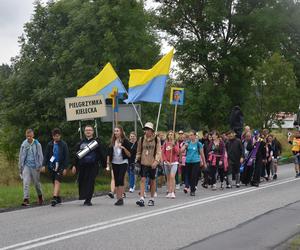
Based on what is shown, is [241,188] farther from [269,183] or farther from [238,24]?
[238,24]

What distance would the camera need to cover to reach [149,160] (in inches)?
540

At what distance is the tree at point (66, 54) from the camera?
103 feet

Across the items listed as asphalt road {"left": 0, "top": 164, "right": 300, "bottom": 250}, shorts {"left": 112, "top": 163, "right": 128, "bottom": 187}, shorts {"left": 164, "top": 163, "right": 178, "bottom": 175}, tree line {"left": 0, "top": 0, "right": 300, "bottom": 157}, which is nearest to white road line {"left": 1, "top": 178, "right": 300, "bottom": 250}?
asphalt road {"left": 0, "top": 164, "right": 300, "bottom": 250}

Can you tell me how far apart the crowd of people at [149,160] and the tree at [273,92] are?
1228 cm

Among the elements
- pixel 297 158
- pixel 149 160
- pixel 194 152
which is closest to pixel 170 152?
pixel 194 152

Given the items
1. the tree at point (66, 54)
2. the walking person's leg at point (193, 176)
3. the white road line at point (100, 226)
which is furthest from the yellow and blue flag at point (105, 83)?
the tree at point (66, 54)

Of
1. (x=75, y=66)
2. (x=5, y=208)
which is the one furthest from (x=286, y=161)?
(x=5, y=208)

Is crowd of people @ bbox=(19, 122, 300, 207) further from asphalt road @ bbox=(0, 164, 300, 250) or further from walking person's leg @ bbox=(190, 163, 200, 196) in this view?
asphalt road @ bbox=(0, 164, 300, 250)

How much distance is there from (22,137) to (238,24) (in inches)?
645

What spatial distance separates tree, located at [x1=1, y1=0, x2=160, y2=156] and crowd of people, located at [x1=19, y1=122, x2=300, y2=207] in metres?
11.2

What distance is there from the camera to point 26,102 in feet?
112

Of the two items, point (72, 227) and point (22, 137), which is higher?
point (22, 137)

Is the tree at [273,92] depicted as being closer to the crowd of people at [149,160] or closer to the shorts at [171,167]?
the crowd of people at [149,160]

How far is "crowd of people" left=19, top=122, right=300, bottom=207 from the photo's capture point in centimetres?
1377
